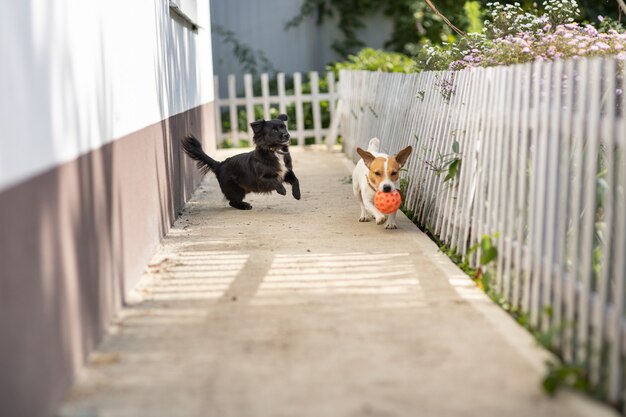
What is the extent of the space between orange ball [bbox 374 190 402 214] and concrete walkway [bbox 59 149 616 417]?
0.93ft

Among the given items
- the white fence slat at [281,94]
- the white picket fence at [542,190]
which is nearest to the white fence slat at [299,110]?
the white fence slat at [281,94]

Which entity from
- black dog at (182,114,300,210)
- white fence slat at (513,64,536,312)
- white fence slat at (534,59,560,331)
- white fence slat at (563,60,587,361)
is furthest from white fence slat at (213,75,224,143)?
white fence slat at (563,60,587,361)

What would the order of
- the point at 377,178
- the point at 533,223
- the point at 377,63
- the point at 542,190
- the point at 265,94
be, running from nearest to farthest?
the point at 542,190
the point at 533,223
the point at 377,178
the point at 377,63
the point at 265,94

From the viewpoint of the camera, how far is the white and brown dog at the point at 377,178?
22.9 ft

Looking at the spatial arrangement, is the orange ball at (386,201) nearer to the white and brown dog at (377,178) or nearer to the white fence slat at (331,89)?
the white and brown dog at (377,178)

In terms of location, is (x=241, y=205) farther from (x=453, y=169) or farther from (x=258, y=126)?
(x=453, y=169)

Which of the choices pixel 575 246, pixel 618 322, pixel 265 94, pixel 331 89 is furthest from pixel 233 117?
pixel 618 322

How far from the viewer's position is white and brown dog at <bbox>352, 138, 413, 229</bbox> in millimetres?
6992

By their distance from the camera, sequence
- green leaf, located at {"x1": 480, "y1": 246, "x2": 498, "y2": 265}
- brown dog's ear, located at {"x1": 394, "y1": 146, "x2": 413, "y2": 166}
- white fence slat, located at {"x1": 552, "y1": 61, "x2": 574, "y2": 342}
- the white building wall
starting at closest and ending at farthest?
1. the white building wall
2. white fence slat, located at {"x1": 552, "y1": 61, "x2": 574, "y2": 342}
3. green leaf, located at {"x1": 480, "y1": 246, "x2": 498, "y2": 265}
4. brown dog's ear, located at {"x1": 394, "y1": 146, "x2": 413, "y2": 166}

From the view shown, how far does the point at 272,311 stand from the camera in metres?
4.66

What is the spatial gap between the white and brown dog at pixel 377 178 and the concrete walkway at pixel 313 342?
0.44m

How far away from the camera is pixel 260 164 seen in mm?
8398

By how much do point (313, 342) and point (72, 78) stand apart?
1.78 metres

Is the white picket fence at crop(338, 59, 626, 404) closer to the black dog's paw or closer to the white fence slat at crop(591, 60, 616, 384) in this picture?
the white fence slat at crop(591, 60, 616, 384)
